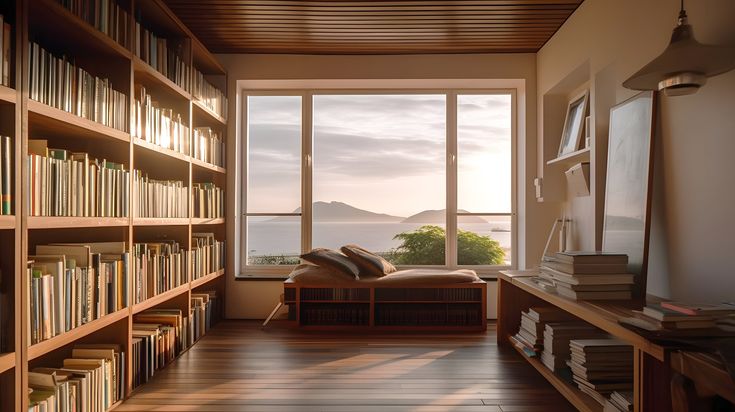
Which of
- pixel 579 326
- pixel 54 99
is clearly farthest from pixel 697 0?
pixel 54 99

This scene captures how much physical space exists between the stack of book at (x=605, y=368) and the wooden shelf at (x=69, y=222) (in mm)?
2618

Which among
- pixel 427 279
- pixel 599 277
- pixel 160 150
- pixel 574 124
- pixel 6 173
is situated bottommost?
pixel 427 279

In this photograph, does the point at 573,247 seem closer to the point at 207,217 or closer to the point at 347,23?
the point at 347,23

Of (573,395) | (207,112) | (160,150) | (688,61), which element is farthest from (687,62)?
(207,112)

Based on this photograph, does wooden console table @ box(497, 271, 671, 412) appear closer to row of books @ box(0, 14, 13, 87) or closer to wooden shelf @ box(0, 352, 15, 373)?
wooden shelf @ box(0, 352, 15, 373)

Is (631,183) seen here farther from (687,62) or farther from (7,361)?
(7,361)

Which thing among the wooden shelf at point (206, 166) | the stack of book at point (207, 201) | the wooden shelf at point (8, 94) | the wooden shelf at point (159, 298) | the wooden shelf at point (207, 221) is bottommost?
the wooden shelf at point (159, 298)

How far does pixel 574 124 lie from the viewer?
4.67 metres

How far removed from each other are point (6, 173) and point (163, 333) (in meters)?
1.94

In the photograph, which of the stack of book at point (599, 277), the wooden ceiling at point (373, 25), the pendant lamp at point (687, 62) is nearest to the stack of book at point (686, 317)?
the stack of book at point (599, 277)

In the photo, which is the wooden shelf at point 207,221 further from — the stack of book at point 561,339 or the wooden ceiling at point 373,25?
the stack of book at point 561,339

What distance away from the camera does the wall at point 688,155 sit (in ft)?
7.87

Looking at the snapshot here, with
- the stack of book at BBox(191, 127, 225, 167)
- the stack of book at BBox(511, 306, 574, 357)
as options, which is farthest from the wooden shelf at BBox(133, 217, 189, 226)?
the stack of book at BBox(511, 306, 574, 357)

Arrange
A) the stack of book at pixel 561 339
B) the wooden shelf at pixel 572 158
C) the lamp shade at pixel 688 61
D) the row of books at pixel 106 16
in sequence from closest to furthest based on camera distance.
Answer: the lamp shade at pixel 688 61 → the row of books at pixel 106 16 → the stack of book at pixel 561 339 → the wooden shelf at pixel 572 158
